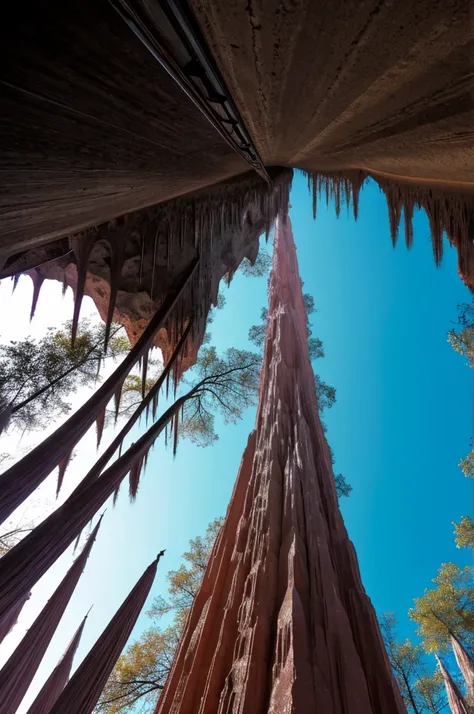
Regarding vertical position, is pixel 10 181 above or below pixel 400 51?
below

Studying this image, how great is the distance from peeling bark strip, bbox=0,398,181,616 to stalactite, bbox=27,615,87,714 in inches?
105

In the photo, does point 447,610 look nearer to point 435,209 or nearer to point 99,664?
point 99,664

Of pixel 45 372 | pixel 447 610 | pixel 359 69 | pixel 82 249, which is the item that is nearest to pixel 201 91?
pixel 359 69

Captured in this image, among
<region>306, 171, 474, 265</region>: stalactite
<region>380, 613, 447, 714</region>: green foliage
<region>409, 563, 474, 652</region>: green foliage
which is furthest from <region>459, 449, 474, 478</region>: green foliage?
<region>306, 171, 474, 265</region>: stalactite

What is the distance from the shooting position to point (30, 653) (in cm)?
441

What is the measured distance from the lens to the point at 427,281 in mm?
13148

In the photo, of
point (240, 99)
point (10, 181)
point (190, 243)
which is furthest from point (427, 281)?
point (10, 181)

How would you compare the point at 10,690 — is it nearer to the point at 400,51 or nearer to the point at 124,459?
the point at 124,459

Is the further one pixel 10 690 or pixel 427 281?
pixel 427 281

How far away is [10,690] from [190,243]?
6.54m

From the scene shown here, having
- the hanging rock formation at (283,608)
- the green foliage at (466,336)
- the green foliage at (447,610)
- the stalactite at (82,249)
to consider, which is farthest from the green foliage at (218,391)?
the green foliage at (447,610)

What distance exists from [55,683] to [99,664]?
2282 mm

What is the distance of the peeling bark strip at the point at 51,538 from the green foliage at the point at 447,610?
9.46 metres

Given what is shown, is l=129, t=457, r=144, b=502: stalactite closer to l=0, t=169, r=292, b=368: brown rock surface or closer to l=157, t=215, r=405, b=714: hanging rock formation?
l=157, t=215, r=405, b=714: hanging rock formation
